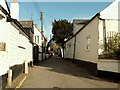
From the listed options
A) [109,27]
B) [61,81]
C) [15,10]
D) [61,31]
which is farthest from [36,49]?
[61,81]

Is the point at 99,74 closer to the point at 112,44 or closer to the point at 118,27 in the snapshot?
the point at 112,44

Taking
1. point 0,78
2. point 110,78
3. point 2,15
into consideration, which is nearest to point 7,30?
point 2,15

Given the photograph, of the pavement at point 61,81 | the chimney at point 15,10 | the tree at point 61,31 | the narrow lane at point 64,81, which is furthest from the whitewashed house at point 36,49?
the pavement at point 61,81

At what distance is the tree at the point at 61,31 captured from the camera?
2403 inches

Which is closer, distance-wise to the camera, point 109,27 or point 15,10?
point 109,27

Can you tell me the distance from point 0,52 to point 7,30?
5.57ft

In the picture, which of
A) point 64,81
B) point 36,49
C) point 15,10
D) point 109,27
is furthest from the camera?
point 36,49

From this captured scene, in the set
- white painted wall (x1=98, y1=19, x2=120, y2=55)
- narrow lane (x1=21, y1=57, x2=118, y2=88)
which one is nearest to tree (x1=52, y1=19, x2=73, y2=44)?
white painted wall (x1=98, y1=19, x2=120, y2=55)

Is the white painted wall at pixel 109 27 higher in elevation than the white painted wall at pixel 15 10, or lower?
lower

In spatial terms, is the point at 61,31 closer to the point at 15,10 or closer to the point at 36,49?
the point at 36,49

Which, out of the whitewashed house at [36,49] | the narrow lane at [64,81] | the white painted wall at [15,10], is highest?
the white painted wall at [15,10]

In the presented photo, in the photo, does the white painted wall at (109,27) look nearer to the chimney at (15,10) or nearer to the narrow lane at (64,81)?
the narrow lane at (64,81)

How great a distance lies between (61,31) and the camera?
61406 mm

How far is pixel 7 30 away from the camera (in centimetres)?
1218
